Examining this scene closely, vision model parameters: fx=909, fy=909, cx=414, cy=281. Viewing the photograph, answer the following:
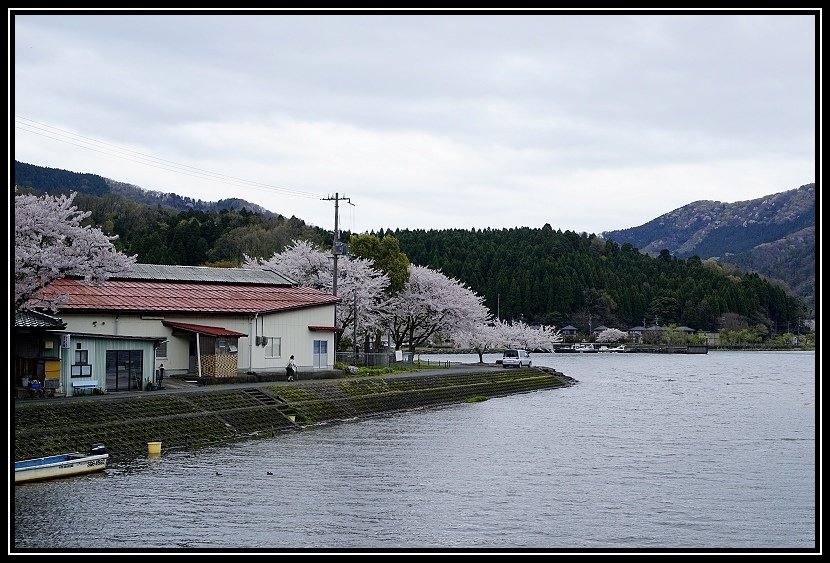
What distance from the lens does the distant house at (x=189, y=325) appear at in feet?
102

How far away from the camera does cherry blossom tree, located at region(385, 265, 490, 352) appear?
6538cm

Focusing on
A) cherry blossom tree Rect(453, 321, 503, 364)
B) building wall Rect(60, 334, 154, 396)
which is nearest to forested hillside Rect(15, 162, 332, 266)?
cherry blossom tree Rect(453, 321, 503, 364)

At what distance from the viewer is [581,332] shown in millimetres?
157250

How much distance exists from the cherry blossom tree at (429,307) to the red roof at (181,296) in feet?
60.5

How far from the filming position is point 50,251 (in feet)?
93.6

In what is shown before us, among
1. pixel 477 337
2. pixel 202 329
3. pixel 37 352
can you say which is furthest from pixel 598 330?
pixel 37 352

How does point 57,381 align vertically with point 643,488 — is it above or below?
above

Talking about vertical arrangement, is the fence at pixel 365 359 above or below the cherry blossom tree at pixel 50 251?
below

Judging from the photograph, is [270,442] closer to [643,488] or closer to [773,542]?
[643,488]

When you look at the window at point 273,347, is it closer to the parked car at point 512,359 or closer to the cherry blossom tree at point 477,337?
the parked car at point 512,359

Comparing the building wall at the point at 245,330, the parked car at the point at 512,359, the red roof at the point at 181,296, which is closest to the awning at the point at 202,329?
the building wall at the point at 245,330

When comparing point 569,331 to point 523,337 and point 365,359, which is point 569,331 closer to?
point 523,337
